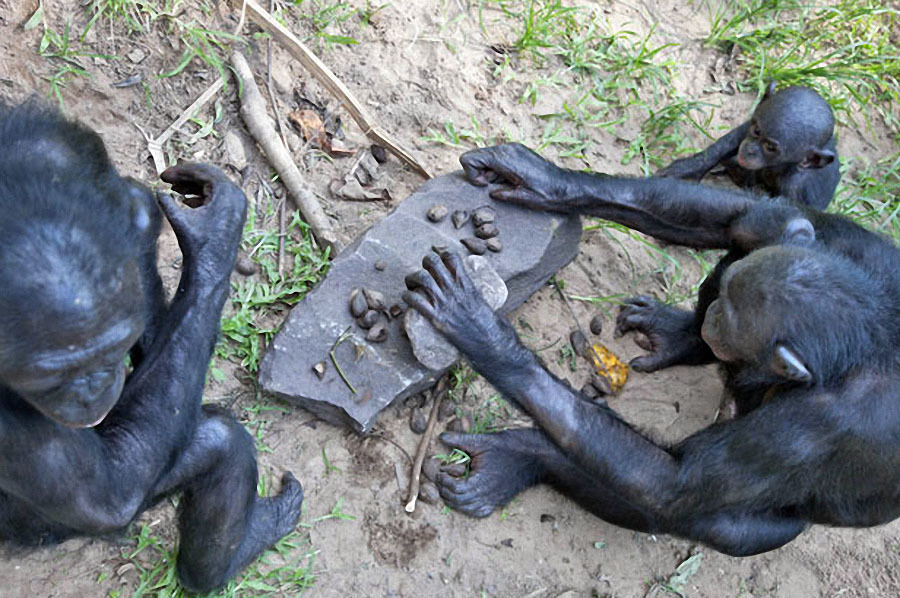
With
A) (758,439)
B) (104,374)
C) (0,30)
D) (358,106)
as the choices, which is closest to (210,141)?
(358,106)

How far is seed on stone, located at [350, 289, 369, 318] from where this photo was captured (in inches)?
213

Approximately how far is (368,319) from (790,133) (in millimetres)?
3508

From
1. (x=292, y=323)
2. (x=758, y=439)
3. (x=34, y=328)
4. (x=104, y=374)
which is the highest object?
(x=34, y=328)

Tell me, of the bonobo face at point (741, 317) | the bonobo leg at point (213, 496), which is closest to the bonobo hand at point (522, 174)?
the bonobo face at point (741, 317)

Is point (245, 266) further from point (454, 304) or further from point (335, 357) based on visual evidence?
point (454, 304)

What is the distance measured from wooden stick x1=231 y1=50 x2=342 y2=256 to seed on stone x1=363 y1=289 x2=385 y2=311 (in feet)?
1.89

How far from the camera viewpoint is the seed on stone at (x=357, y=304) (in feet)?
17.8

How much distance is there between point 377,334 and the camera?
212 inches

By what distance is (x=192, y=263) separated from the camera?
4293 millimetres

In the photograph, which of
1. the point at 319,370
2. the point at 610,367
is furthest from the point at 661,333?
the point at 319,370

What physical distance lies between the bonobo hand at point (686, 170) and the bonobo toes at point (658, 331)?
1.10m

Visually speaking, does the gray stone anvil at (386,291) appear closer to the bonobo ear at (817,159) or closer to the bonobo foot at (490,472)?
the bonobo foot at (490,472)

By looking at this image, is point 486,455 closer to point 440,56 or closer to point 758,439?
point 758,439

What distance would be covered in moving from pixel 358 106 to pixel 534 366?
7.95ft
